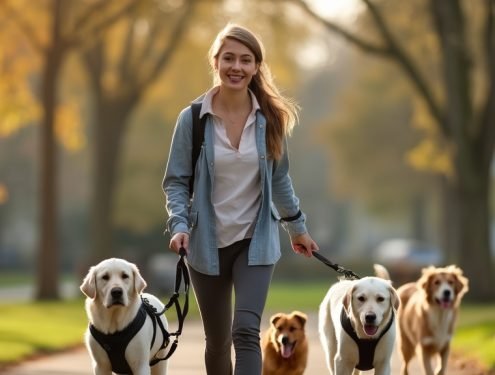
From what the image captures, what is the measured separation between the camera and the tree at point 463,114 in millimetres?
29000

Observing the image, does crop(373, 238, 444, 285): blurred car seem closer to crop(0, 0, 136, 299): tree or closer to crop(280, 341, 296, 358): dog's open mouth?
crop(0, 0, 136, 299): tree

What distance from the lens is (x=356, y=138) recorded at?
60938 millimetres

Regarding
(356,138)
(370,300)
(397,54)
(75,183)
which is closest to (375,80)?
(356,138)

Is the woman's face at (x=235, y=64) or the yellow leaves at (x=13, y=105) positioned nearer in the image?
the woman's face at (x=235, y=64)

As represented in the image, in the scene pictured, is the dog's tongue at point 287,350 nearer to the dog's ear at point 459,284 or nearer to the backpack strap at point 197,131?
the dog's ear at point 459,284

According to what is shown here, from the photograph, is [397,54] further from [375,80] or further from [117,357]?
[375,80]

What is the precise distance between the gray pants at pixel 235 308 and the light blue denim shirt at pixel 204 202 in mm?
85

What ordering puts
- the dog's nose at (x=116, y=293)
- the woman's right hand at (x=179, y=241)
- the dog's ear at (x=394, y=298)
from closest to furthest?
1. the woman's right hand at (x=179, y=241)
2. the dog's nose at (x=116, y=293)
3. the dog's ear at (x=394, y=298)

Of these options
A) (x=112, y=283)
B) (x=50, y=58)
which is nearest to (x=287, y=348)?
(x=112, y=283)

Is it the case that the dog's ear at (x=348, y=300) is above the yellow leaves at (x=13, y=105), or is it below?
below

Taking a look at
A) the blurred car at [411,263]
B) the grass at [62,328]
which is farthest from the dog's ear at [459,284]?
the blurred car at [411,263]

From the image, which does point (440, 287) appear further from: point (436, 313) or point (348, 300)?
point (348, 300)

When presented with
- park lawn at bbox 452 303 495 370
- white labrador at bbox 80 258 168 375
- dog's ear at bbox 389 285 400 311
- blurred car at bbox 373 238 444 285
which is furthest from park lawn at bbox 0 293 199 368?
blurred car at bbox 373 238 444 285

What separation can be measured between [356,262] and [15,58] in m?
31.6
